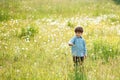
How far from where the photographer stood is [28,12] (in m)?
17.9

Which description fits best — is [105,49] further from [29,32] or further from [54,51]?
[29,32]

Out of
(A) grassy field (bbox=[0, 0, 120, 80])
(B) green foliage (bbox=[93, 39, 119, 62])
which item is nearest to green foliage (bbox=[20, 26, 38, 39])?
(A) grassy field (bbox=[0, 0, 120, 80])

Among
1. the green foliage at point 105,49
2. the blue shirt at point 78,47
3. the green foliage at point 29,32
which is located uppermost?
the blue shirt at point 78,47

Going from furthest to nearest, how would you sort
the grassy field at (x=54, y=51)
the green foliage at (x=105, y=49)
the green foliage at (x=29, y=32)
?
the green foliage at (x=29, y=32) < the green foliage at (x=105, y=49) < the grassy field at (x=54, y=51)

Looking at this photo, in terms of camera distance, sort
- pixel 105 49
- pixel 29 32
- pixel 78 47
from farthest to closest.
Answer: pixel 29 32 < pixel 105 49 < pixel 78 47

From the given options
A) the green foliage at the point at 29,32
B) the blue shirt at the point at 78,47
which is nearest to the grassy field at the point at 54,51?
the green foliage at the point at 29,32

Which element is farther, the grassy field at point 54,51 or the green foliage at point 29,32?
the green foliage at point 29,32

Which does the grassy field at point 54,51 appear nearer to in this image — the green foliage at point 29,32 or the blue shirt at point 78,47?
the green foliage at point 29,32

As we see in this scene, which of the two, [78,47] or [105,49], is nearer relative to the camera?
[78,47]

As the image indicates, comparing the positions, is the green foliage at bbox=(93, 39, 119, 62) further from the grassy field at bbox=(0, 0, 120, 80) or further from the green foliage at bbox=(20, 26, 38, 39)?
the green foliage at bbox=(20, 26, 38, 39)

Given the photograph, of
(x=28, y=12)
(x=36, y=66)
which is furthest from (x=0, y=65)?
(x=28, y=12)

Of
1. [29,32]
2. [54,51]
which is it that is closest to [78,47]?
[54,51]

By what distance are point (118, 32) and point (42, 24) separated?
11.8 feet

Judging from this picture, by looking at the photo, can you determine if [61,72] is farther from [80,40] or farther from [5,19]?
[5,19]
